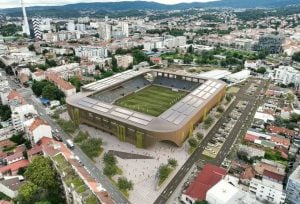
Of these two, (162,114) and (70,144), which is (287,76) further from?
(70,144)

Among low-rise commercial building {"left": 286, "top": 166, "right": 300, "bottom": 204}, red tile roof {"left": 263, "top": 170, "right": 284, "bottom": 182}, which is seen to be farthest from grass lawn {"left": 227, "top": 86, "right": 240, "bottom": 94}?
low-rise commercial building {"left": 286, "top": 166, "right": 300, "bottom": 204}

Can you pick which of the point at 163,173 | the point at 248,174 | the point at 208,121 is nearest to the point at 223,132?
the point at 208,121

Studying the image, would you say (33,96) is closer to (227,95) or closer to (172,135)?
(172,135)

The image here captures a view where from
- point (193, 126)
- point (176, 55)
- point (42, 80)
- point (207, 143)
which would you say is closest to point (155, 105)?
point (193, 126)

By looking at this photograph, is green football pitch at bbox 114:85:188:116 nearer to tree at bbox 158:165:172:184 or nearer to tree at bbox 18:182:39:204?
tree at bbox 158:165:172:184

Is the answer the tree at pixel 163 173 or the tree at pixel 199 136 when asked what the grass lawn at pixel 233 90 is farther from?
the tree at pixel 163 173

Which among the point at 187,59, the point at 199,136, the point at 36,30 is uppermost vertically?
the point at 36,30
